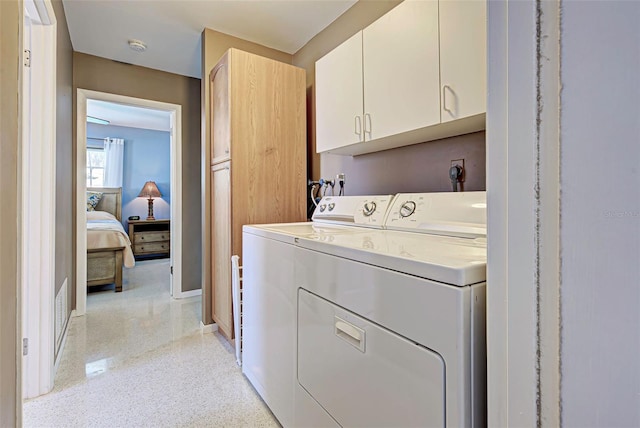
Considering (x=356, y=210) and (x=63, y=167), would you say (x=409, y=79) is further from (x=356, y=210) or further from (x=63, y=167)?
(x=63, y=167)

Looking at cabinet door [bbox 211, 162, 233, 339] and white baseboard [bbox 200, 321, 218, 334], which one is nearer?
cabinet door [bbox 211, 162, 233, 339]

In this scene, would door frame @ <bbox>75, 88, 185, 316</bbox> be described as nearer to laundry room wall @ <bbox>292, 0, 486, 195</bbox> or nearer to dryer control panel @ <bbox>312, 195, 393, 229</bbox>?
laundry room wall @ <bbox>292, 0, 486, 195</bbox>

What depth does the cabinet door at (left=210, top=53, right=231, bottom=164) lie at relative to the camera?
84.6 inches

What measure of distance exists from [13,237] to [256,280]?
36.6 inches

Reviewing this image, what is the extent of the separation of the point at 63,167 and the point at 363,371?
257 centimetres

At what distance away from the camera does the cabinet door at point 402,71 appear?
1.31 meters

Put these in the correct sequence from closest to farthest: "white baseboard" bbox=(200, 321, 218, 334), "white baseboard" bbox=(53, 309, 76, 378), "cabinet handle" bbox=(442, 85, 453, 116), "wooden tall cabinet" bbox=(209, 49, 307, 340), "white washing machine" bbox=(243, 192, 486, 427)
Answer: "white washing machine" bbox=(243, 192, 486, 427), "cabinet handle" bbox=(442, 85, 453, 116), "white baseboard" bbox=(53, 309, 76, 378), "wooden tall cabinet" bbox=(209, 49, 307, 340), "white baseboard" bbox=(200, 321, 218, 334)

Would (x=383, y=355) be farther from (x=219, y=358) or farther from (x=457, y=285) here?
(x=219, y=358)

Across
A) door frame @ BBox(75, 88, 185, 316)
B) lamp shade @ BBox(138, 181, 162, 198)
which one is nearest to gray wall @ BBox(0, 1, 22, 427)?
door frame @ BBox(75, 88, 185, 316)

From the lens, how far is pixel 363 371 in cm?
90

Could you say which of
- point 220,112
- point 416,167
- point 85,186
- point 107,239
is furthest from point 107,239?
point 416,167

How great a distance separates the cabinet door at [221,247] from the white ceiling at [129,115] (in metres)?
2.63

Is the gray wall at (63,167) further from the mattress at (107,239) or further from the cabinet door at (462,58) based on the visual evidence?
the cabinet door at (462,58)

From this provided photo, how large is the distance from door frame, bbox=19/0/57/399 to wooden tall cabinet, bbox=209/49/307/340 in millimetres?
935
